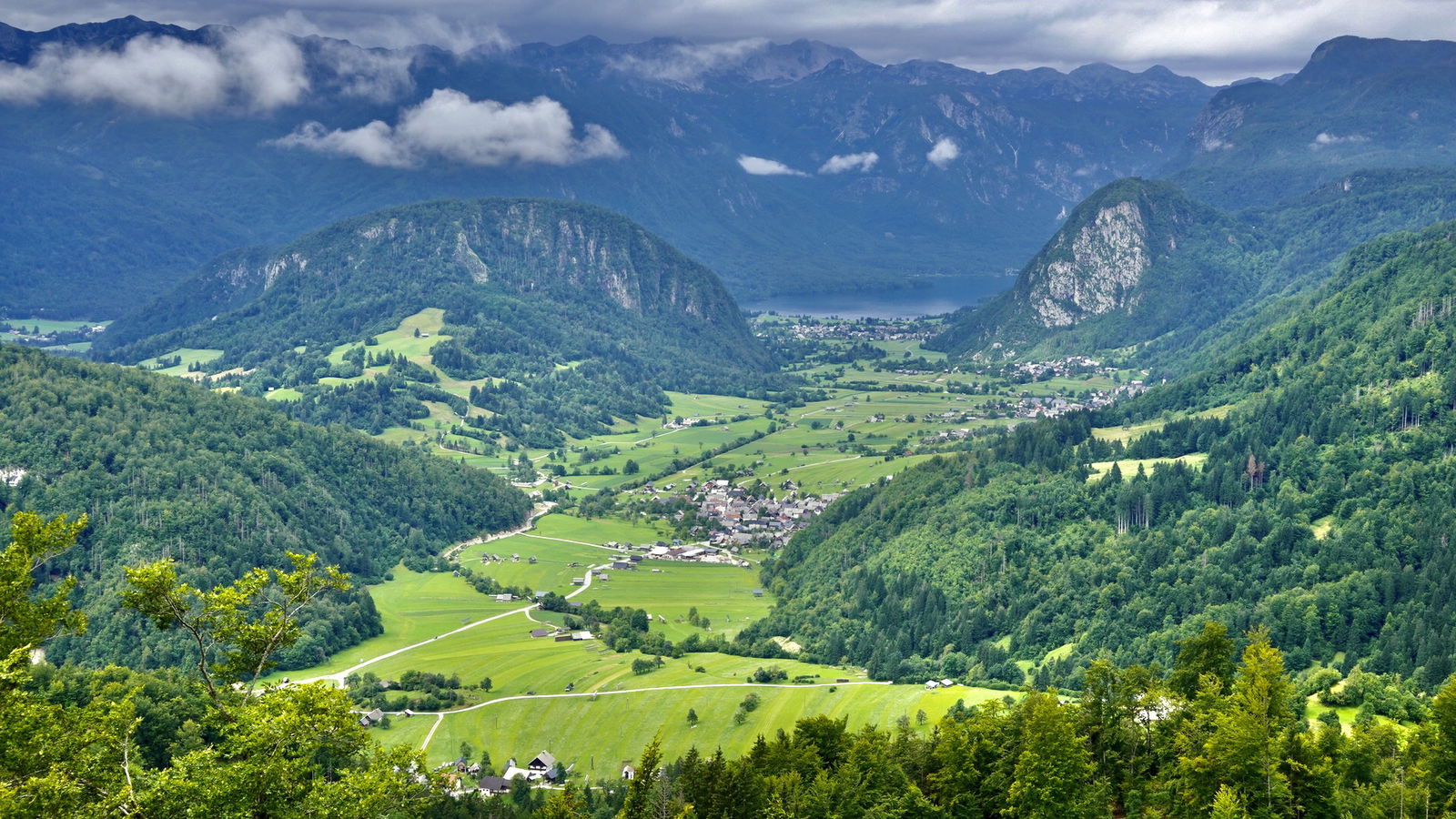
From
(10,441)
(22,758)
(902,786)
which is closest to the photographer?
(22,758)

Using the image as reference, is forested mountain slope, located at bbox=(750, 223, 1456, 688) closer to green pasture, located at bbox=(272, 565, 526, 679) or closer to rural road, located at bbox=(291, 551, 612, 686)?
rural road, located at bbox=(291, 551, 612, 686)

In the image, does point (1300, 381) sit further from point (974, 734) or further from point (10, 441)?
point (10, 441)

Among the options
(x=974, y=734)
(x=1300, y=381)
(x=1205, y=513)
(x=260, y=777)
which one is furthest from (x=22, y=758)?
(x=1300, y=381)

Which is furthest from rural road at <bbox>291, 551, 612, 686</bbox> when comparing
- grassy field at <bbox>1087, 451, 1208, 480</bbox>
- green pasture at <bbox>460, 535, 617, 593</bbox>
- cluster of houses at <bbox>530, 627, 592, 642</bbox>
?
grassy field at <bbox>1087, 451, 1208, 480</bbox>

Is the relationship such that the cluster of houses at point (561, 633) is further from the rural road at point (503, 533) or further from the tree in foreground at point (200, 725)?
the tree in foreground at point (200, 725)

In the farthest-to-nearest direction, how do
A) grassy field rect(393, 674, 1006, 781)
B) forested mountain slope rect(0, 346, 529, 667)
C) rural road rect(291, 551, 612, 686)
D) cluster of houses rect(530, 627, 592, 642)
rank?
forested mountain slope rect(0, 346, 529, 667), cluster of houses rect(530, 627, 592, 642), rural road rect(291, 551, 612, 686), grassy field rect(393, 674, 1006, 781)
